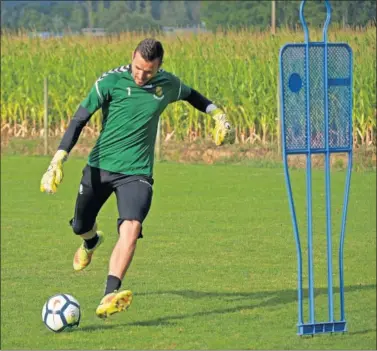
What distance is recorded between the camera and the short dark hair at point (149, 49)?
10.7 meters

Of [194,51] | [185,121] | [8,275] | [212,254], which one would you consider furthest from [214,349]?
[194,51]

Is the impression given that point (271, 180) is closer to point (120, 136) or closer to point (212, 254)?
point (212, 254)

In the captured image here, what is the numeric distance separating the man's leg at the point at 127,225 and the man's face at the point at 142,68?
0.92 m

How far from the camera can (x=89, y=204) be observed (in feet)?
39.7

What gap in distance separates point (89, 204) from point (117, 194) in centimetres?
57

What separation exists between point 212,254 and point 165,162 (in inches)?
520

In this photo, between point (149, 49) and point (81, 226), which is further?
point (81, 226)

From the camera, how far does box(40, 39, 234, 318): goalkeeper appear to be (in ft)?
36.8

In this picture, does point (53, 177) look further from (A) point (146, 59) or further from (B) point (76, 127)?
(A) point (146, 59)

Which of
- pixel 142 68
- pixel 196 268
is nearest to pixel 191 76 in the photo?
pixel 196 268

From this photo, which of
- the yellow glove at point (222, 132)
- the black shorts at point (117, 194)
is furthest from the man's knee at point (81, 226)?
the yellow glove at point (222, 132)

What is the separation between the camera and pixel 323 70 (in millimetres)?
11398

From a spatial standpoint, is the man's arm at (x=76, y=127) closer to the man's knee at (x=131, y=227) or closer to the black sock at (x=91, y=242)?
the man's knee at (x=131, y=227)

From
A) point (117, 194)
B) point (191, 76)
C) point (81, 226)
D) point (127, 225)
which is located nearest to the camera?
point (127, 225)
